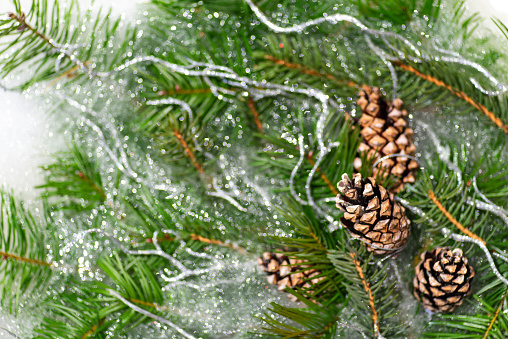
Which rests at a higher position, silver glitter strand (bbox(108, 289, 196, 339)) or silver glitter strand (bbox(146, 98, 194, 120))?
silver glitter strand (bbox(146, 98, 194, 120))

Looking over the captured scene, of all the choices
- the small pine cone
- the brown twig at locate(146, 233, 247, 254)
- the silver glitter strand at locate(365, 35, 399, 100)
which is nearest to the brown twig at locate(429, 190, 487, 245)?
the small pine cone

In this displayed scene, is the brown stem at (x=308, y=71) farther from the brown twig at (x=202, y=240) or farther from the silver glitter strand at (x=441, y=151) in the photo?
the brown twig at (x=202, y=240)

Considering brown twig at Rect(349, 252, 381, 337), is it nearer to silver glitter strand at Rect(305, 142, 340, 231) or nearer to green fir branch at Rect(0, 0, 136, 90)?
silver glitter strand at Rect(305, 142, 340, 231)

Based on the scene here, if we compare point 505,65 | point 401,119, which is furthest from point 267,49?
point 505,65

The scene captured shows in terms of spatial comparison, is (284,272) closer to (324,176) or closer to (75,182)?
(324,176)

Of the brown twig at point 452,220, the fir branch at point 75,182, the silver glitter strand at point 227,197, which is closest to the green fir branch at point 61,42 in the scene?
the fir branch at point 75,182

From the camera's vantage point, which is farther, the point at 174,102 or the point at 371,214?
the point at 174,102

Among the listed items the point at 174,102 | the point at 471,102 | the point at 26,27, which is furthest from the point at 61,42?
the point at 471,102
